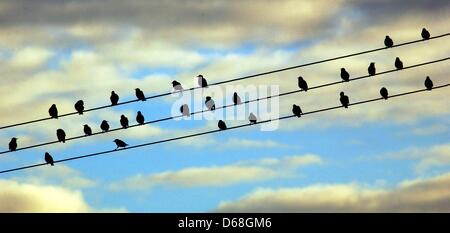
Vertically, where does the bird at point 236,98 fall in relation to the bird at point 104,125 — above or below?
above

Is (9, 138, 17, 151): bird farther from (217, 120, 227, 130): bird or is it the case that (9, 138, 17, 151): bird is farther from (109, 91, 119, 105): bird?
(217, 120, 227, 130): bird

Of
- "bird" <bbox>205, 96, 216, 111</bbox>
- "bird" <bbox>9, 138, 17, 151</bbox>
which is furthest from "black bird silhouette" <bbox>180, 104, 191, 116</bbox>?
"bird" <bbox>9, 138, 17, 151</bbox>

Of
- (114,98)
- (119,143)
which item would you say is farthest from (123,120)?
(119,143)

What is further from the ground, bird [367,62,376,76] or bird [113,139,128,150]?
bird [367,62,376,76]

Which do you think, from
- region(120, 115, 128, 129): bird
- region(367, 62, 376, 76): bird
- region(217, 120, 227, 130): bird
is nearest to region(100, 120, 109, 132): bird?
region(120, 115, 128, 129): bird

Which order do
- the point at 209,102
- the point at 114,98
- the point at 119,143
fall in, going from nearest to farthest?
the point at 209,102 < the point at 114,98 < the point at 119,143

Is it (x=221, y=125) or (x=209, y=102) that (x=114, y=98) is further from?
(x=221, y=125)

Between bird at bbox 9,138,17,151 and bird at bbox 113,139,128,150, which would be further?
bird at bbox 113,139,128,150

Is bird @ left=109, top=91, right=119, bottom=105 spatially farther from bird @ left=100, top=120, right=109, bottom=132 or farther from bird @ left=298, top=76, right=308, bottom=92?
bird @ left=298, top=76, right=308, bottom=92

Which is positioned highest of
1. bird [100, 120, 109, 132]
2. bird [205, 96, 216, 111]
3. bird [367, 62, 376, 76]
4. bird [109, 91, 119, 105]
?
bird [367, 62, 376, 76]

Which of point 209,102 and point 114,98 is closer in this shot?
point 209,102

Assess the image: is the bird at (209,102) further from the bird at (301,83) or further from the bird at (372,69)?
the bird at (372,69)

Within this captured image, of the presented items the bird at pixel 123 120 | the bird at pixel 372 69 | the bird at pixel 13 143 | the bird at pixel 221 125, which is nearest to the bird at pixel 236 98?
the bird at pixel 221 125
